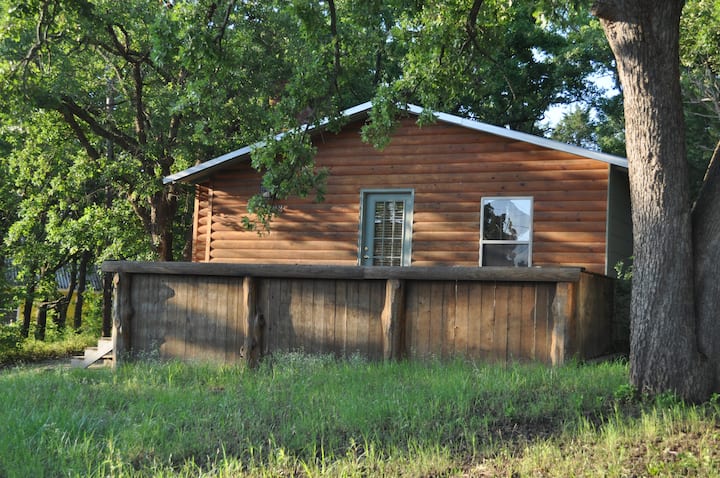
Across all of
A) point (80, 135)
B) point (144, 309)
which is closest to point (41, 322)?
point (80, 135)

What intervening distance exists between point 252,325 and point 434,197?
5.34m

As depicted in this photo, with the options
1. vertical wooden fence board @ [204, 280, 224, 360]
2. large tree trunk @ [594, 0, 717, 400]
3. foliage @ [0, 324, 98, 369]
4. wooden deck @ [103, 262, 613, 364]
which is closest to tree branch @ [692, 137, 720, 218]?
large tree trunk @ [594, 0, 717, 400]

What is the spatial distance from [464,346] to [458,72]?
446cm

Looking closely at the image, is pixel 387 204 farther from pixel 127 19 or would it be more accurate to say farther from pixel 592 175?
pixel 127 19

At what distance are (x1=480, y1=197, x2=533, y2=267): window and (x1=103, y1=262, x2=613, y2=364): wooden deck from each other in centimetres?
247

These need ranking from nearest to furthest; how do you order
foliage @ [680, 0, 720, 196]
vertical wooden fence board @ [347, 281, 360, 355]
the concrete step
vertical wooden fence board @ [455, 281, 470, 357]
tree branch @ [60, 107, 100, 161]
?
vertical wooden fence board @ [455, 281, 470, 357]
vertical wooden fence board @ [347, 281, 360, 355]
the concrete step
foliage @ [680, 0, 720, 196]
tree branch @ [60, 107, 100, 161]

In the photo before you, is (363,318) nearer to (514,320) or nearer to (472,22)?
(514,320)

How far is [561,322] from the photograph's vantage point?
9031 mm

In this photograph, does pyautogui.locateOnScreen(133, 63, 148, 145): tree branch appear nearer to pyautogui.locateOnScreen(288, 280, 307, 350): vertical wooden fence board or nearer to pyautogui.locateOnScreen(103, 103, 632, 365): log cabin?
pyautogui.locateOnScreen(103, 103, 632, 365): log cabin

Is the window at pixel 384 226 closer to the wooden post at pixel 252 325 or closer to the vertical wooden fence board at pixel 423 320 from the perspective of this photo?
the wooden post at pixel 252 325

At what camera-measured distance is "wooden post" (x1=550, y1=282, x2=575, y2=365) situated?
8992mm

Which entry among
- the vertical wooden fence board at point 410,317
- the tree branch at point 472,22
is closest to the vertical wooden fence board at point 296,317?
the vertical wooden fence board at point 410,317

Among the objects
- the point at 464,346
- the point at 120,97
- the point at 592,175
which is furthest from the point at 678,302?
the point at 120,97

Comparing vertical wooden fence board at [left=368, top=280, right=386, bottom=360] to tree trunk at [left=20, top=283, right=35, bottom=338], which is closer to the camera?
vertical wooden fence board at [left=368, top=280, right=386, bottom=360]
